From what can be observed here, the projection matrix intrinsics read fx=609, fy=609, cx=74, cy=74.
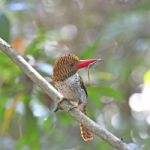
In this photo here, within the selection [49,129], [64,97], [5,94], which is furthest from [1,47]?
[49,129]

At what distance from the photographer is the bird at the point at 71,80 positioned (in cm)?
158

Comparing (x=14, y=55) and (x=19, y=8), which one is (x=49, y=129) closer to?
(x=19, y=8)

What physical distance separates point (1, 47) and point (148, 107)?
1.63 metres

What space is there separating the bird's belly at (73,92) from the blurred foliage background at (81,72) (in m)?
0.34

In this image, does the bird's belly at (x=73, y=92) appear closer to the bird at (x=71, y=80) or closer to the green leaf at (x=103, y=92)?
the bird at (x=71, y=80)

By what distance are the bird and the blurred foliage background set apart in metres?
0.35

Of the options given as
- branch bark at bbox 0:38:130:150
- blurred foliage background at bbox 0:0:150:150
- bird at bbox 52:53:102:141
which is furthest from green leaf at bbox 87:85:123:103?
branch bark at bbox 0:38:130:150

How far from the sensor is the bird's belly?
1.76m

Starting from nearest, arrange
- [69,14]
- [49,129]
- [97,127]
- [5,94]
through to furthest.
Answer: [97,127], [5,94], [49,129], [69,14]

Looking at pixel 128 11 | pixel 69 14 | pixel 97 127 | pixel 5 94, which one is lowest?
pixel 97 127

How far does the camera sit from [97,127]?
1509mm

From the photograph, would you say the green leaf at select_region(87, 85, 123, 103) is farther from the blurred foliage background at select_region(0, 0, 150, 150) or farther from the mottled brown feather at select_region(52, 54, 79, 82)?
the mottled brown feather at select_region(52, 54, 79, 82)

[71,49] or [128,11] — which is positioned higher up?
[71,49]

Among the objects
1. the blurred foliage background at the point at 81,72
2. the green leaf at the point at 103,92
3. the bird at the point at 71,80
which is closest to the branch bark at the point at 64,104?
the bird at the point at 71,80
